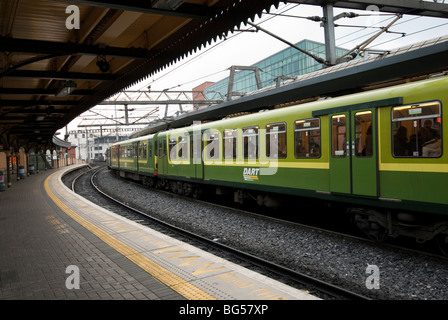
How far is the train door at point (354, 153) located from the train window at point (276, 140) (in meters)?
1.72

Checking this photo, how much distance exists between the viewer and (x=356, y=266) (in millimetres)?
6477

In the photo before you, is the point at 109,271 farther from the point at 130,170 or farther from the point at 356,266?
the point at 130,170

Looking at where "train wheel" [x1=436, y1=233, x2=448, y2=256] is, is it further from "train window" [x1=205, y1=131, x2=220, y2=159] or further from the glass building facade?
the glass building facade

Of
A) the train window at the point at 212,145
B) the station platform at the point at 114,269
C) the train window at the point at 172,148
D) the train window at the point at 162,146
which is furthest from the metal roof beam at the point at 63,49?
the train window at the point at 162,146

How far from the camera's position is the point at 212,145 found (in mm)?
13508

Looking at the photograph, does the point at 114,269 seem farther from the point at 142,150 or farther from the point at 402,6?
the point at 142,150

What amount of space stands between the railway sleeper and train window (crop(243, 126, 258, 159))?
368 cm

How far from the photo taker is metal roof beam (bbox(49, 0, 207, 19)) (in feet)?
17.2

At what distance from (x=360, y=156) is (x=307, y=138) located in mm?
1651

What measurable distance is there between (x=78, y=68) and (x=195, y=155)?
6.01 meters

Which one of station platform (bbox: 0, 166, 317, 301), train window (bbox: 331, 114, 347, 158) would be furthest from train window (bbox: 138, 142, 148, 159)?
train window (bbox: 331, 114, 347, 158)

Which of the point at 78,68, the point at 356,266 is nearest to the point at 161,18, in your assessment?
the point at 78,68

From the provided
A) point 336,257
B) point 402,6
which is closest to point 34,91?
point 336,257
